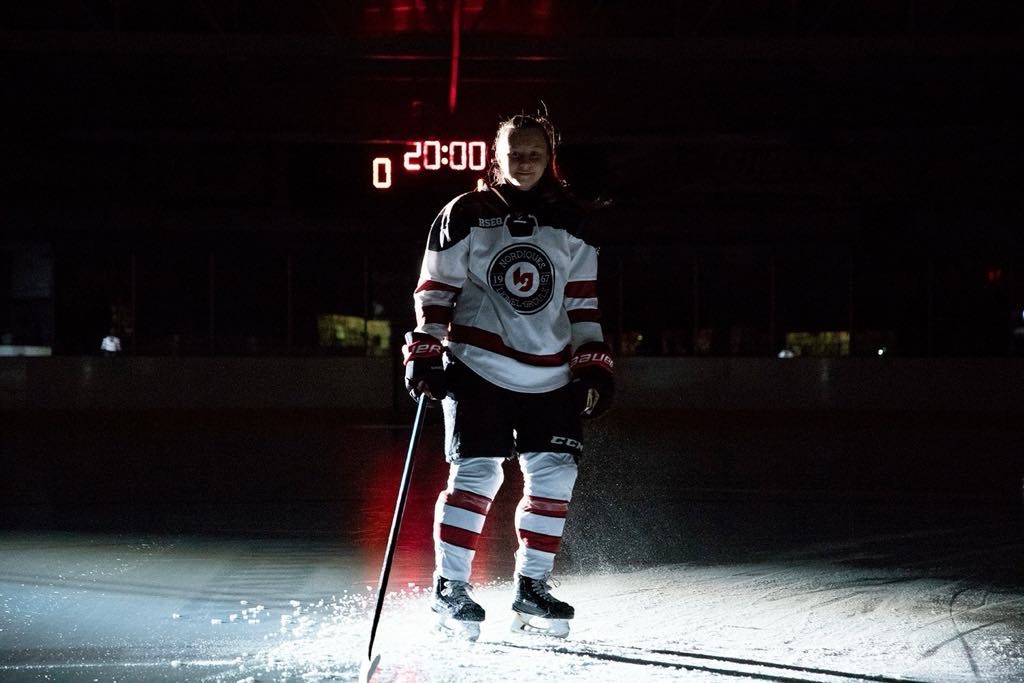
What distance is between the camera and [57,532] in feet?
26.2

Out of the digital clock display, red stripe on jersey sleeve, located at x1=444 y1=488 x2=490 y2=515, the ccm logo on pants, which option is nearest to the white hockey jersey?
the ccm logo on pants

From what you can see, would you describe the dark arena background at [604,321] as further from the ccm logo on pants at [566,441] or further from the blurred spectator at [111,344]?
the ccm logo on pants at [566,441]

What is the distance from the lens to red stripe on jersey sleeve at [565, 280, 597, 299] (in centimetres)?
514

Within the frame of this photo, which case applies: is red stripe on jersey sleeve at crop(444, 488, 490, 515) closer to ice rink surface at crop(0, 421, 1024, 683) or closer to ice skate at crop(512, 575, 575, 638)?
ice skate at crop(512, 575, 575, 638)

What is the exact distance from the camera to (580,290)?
5148 millimetres

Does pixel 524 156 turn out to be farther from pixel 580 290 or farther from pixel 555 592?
pixel 555 592

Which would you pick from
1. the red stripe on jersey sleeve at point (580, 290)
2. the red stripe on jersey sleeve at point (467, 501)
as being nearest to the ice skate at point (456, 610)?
the red stripe on jersey sleeve at point (467, 501)

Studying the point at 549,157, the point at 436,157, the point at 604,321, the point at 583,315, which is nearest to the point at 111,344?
the point at 604,321

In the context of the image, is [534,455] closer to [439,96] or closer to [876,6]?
[876,6]

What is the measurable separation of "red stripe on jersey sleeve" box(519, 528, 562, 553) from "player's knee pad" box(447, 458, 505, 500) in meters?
0.19

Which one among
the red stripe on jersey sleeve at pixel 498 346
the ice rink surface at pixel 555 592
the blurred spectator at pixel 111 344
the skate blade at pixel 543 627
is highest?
the red stripe on jersey sleeve at pixel 498 346

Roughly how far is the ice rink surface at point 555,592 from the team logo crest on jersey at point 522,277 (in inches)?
46.4

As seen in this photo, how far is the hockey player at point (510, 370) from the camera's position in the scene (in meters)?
5.01

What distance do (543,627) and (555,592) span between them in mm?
933
